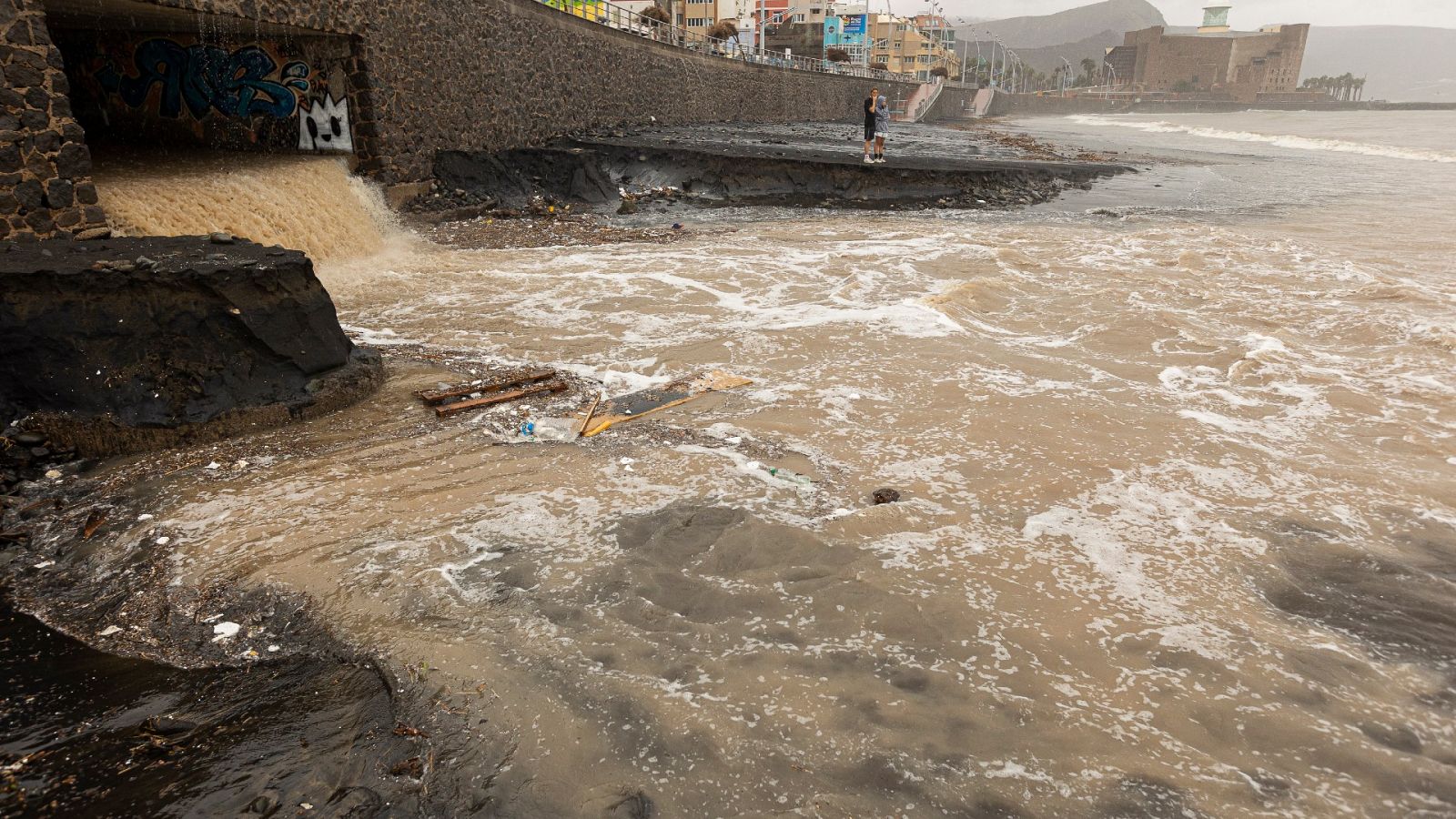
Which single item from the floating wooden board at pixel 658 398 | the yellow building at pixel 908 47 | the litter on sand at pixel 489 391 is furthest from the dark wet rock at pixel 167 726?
the yellow building at pixel 908 47

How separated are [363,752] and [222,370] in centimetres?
421

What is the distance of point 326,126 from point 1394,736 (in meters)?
15.9

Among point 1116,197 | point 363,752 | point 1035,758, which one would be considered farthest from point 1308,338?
point 1116,197

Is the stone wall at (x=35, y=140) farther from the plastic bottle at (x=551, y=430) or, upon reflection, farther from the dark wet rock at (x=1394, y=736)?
the dark wet rock at (x=1394, y=736)

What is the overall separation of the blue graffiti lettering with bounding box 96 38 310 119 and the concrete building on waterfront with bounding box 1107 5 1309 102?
15370 centimetres

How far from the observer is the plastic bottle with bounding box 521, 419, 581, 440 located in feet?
19.3

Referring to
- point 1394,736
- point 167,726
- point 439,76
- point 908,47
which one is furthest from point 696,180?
point 908,47

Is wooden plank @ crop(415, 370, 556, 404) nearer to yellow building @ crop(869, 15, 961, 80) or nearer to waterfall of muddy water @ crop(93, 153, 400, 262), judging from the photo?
waterfall of muddy water @ crop(93, 153, 400, 262)

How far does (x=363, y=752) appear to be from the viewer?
2961mm

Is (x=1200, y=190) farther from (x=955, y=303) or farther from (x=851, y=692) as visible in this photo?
(x=851, y=692)

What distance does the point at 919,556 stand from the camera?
169 inches

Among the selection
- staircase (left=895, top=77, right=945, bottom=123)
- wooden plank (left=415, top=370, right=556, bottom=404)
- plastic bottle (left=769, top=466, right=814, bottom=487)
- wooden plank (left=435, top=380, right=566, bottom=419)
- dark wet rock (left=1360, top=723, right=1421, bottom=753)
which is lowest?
dark wet rock (left=1360, top=723, right=1421, bottom=753)

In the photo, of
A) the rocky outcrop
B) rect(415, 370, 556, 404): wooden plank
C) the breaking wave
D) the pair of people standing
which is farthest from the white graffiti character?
the breaking wave

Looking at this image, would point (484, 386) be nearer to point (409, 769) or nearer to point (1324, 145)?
point (409, 769)
